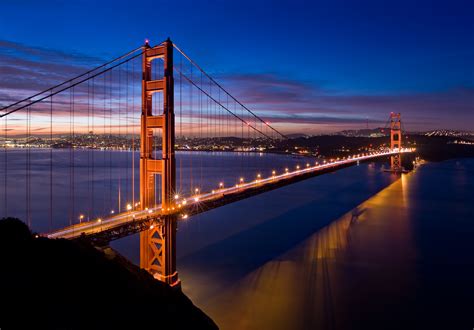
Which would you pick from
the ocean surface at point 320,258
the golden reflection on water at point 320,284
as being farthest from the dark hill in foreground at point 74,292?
the ocean surface at point 320,258

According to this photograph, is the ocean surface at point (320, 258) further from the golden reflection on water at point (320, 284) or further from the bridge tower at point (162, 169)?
the bridge tower at point (162, 169)

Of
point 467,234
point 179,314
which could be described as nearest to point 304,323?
point 179,314

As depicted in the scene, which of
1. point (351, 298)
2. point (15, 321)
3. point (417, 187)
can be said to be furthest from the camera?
point (417, 187)

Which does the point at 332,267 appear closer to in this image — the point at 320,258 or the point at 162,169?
the point at 320,258

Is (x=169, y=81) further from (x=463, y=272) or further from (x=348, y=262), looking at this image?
(x=463, y=272)

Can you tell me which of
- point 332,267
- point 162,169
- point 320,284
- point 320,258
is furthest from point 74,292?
point 320,258
